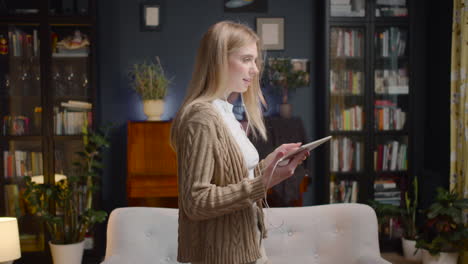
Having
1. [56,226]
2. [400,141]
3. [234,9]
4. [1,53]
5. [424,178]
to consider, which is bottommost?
[56,226]

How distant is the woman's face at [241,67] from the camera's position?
4.13ft

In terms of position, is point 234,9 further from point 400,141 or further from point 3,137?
point 3,137

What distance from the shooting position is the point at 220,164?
1.16 metres

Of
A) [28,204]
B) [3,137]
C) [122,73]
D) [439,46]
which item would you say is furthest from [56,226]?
[439,46]

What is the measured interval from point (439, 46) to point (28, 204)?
12.9 ft

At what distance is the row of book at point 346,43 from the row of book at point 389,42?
0.53ft

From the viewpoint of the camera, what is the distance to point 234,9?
4.69 metres

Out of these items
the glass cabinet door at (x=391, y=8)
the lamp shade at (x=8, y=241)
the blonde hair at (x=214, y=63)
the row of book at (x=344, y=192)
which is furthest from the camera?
the row of book at (x=344, y=192)

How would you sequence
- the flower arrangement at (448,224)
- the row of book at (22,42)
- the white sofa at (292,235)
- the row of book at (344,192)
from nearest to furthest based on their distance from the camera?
1. the white sofa at (292,235)
2. the flower arrangement at (448,224)
3. the row of book at (22,42)
4. the row of book at (344,192)

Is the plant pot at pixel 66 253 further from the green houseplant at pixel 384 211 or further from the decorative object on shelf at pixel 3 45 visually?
the green houseplant at pixel 384 211

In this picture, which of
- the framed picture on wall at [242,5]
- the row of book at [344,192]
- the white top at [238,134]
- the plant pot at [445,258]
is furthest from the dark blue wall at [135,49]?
the white top at [238,134]

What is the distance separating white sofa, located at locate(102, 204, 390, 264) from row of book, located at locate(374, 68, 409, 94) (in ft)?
7.46

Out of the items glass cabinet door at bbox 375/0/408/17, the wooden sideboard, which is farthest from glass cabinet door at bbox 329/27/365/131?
the wooden sideboard

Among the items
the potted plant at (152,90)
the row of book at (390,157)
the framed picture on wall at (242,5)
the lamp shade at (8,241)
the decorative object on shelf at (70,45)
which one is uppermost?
the framed picture on wall at (242,5)
